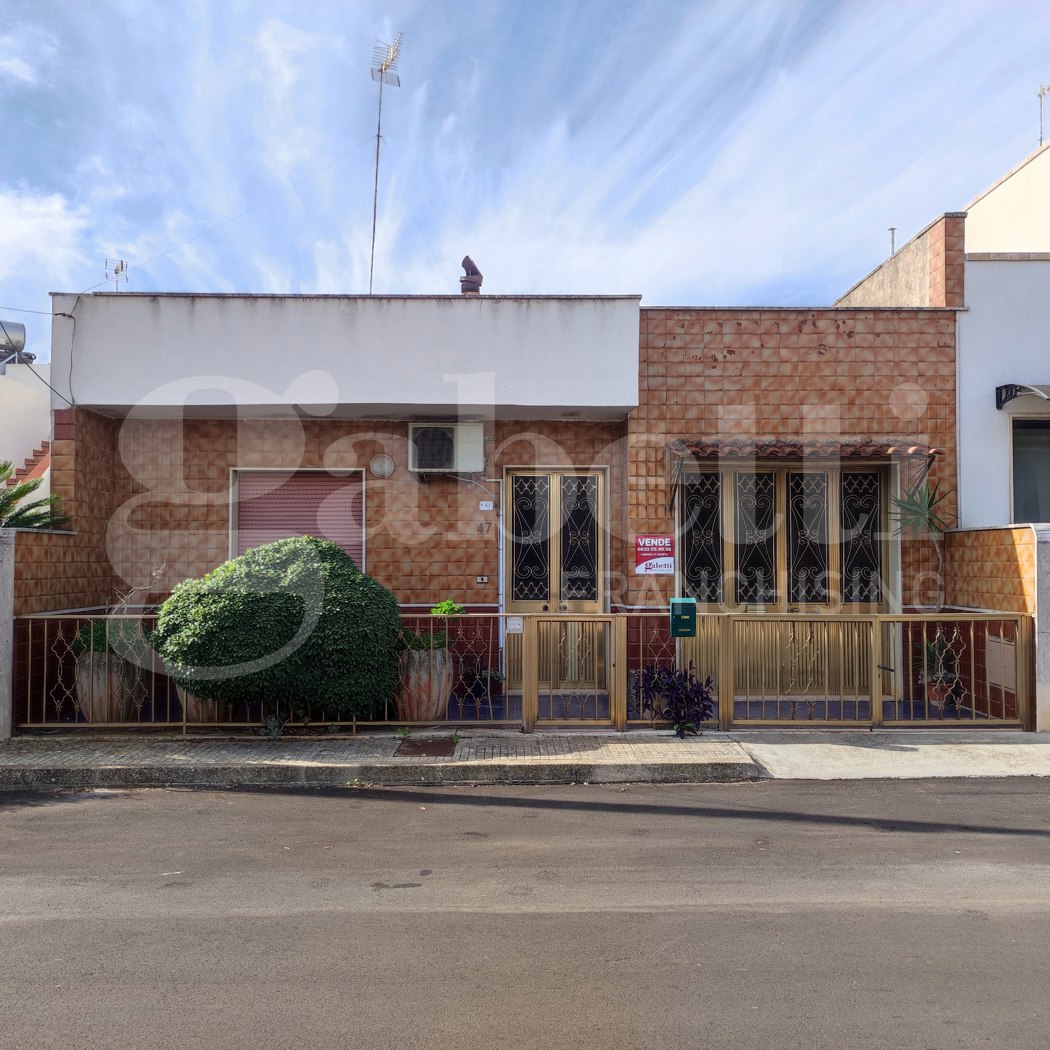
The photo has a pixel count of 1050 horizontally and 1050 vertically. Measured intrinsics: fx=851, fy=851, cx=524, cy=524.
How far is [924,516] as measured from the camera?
9406 mm

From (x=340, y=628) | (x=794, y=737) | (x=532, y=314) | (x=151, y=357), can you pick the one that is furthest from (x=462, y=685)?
(x=151, y=357)

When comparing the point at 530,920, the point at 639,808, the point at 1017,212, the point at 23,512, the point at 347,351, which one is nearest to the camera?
the point at 530,920

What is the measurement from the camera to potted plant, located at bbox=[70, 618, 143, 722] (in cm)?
805

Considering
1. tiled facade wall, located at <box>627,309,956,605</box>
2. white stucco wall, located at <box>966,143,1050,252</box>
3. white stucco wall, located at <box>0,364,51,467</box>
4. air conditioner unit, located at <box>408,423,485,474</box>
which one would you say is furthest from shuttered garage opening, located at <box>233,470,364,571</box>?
white stucco wall, located at <box>966,143,1050,252</box>

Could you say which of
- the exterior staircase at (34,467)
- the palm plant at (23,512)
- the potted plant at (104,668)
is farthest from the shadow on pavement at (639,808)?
the exterior staircase at (34,467)

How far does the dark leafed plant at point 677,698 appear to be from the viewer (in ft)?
25.8

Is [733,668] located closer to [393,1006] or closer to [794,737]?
[794,737]

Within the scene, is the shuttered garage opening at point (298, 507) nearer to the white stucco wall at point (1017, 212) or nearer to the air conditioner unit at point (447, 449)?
the air conditioner unit at point (447, 449)

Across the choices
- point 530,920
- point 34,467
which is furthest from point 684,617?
point 34,467

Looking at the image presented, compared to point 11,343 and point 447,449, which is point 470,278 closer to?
point 447,449

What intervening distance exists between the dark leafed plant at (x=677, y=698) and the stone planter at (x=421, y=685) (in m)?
1.96

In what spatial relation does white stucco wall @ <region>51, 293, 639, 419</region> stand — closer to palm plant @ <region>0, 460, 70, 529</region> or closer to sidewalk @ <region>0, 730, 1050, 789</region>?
palm plant @ <region>0, 460, 70, 529</region>

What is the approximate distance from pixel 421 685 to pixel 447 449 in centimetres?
306

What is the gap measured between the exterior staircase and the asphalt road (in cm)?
658
